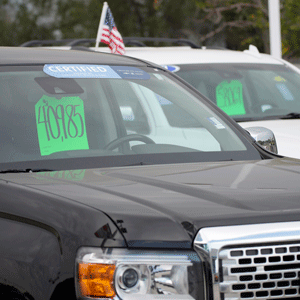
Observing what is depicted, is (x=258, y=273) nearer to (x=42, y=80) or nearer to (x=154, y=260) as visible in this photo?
(x=154, y=260)

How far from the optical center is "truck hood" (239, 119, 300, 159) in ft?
18.2

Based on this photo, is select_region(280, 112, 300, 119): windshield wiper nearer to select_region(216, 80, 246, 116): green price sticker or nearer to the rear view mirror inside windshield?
select_region(216, 80, 246, 116): green price sticker

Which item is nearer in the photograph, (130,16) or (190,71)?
(190,71)

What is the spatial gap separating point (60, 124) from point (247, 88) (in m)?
3.74

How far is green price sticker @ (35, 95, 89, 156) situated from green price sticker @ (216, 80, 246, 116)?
3.22 meters

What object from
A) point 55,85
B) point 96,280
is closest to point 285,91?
point 55,85

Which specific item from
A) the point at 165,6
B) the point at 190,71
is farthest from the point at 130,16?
the point at 190,71

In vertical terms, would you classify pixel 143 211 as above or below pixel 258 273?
above

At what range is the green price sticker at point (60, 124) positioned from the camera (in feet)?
10.9

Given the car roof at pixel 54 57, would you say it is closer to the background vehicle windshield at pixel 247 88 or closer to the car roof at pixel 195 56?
the background vehicle windshield at pixel 247 88

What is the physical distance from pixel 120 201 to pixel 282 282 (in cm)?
53

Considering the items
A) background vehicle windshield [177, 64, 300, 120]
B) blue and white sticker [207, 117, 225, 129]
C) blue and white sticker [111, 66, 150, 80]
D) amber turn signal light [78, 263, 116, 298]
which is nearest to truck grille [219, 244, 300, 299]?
amber turn signal light [78, 263, 116, 298]

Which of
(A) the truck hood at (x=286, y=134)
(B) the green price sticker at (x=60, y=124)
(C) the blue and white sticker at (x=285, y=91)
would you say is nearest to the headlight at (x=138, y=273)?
(B) the green price sticker at (x=60, y=124)

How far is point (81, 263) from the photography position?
2.21 metres
